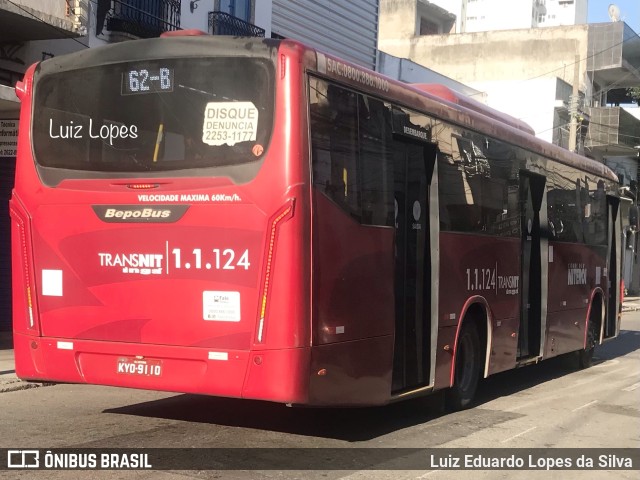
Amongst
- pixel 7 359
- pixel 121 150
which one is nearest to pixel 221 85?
pixel 121 150

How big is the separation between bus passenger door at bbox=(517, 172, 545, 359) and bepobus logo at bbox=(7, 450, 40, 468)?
21.7 ft

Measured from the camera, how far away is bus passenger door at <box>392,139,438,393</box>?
8195mm

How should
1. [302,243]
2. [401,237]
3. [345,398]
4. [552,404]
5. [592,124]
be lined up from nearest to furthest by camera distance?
[302,243], [345,398], [401,237], [552,404], [592,124]

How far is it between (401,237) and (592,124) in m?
31.8

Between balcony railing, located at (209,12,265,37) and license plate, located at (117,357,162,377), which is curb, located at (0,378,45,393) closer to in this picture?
license plate, located at (117,357,162,377)

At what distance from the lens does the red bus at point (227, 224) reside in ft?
22.2

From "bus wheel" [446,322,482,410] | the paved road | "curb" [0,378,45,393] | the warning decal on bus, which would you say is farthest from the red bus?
"curb" [0,378,45,393]

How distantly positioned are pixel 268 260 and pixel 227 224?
470mm

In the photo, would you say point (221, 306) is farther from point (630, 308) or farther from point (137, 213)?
point (630, 308)

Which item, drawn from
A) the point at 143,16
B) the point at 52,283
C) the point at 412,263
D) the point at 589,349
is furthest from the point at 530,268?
the point at 143,16

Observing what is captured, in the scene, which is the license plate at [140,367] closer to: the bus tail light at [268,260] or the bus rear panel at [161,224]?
the bus rear panel at [161,224]

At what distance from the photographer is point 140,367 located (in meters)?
7.13

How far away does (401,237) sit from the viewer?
825cm

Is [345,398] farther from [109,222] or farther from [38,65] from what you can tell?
[38,65]
